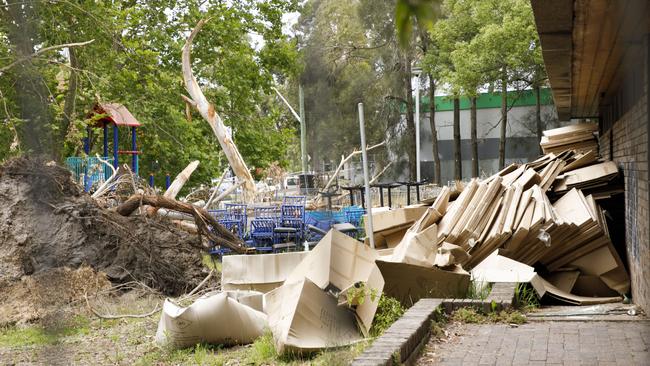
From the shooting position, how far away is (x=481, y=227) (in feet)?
32.7

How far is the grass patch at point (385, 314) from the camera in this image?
7.23m

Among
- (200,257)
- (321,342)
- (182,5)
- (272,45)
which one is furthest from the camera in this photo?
(272,45)

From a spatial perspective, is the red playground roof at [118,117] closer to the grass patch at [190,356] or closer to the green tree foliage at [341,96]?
the green tree foliage at [341,96]

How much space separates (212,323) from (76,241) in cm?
461

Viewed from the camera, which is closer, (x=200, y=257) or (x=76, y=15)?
(x=200, y=257)

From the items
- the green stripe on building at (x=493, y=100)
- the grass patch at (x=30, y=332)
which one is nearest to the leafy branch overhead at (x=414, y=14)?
the grass patch at (x=30, y=332)

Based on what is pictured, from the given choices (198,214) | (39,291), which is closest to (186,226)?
(198,214)

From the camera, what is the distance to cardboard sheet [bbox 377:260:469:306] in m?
7.86

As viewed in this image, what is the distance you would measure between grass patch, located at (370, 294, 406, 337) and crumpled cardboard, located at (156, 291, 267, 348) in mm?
1246

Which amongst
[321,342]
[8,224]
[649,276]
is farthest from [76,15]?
[649,276]

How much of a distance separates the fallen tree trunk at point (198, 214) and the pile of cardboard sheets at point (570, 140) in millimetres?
5753

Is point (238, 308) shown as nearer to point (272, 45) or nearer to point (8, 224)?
point (8, 224)

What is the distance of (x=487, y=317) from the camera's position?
24.4 ft

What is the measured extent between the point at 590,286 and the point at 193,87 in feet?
56.0
